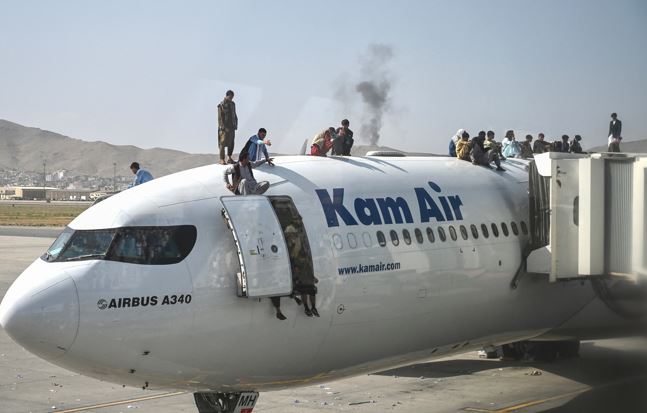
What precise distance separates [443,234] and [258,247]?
4.22 m

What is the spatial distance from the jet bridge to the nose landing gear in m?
5.93

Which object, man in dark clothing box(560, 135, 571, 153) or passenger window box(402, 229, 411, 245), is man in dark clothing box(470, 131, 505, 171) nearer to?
man in dark clothing box(560, 135, 571, 153)

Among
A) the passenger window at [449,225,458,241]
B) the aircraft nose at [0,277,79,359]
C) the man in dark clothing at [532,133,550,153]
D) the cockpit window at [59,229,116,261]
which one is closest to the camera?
the aircraft nose at [0,277,79,359]

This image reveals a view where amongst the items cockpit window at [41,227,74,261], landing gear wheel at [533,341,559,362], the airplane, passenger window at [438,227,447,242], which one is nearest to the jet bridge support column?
the airplane

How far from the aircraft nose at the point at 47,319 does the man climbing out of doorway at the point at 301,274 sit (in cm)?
319

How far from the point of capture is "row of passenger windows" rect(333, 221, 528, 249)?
1453cm

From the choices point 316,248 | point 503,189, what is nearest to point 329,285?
point 316,248

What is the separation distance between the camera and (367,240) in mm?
14586

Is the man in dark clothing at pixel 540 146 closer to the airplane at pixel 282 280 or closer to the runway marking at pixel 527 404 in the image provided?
the airplane at pixel 282 280

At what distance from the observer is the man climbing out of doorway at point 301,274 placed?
13.4 meters

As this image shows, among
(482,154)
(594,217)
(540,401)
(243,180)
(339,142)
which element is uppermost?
(339,142)

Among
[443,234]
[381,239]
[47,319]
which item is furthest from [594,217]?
[47,319]

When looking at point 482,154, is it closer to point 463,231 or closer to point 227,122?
point 463,231

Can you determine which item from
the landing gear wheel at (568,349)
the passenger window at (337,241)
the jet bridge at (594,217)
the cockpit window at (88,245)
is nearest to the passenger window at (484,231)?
the jet bridge at (594,217)
